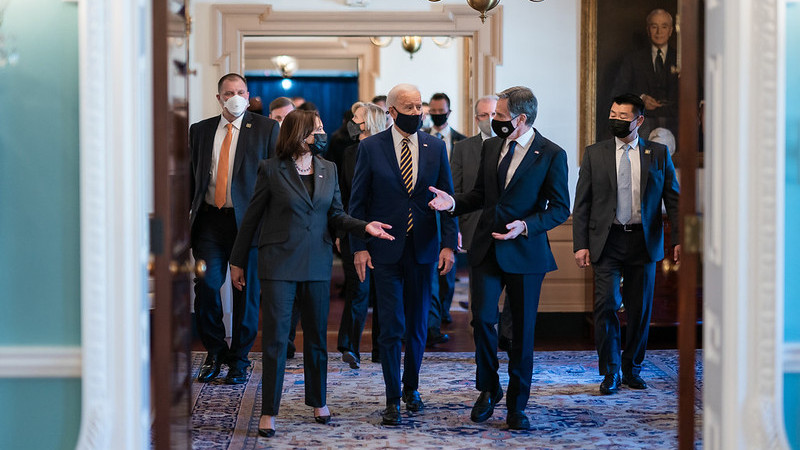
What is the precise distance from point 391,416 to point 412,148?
1.39 metres

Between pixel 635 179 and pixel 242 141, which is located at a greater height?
pixel 242 141

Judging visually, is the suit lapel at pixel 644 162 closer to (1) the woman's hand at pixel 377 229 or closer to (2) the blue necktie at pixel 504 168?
(2) the blue necktie at pixel 504 168

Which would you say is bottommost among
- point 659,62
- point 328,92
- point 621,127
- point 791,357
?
point 791,357

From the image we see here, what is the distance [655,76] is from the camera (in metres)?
7.92

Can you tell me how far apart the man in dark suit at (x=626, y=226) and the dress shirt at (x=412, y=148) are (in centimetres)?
120

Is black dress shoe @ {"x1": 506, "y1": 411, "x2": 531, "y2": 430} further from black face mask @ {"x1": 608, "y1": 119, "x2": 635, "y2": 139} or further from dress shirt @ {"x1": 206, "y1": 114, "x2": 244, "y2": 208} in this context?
dress shirt @ {"x1": 206, "y1": 114, "x2": 244, "y2": 208}

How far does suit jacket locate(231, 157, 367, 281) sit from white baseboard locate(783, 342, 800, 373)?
2291 millimetres

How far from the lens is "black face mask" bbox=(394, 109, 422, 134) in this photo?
5215 mm

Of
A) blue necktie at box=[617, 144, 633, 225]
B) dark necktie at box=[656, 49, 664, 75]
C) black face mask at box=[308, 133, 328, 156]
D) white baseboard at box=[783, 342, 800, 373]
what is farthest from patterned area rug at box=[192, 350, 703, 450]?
dark necktie at box=[656, 49, 664, 75]

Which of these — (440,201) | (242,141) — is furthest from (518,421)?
(242,141)

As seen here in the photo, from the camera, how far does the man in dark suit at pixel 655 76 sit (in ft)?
25.9

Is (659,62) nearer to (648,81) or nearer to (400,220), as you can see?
(648,81)

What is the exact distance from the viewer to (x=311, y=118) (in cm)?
496

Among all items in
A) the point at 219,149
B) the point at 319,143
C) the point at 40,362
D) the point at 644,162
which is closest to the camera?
the point at 40,362
